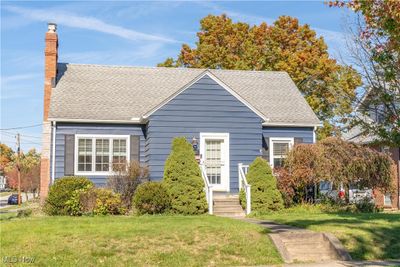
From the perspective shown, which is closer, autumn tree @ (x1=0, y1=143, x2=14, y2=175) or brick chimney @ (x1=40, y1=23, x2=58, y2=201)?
brick chimney @ (x1=40, y1=23, x2=58, y2=201)

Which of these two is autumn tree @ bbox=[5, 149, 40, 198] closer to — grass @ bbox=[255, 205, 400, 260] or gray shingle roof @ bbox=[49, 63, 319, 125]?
gray shingle roof @ bbox=[49, 63, 319, 125]

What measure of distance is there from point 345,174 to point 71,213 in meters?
10.4

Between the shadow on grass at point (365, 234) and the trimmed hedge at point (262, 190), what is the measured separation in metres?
3.74

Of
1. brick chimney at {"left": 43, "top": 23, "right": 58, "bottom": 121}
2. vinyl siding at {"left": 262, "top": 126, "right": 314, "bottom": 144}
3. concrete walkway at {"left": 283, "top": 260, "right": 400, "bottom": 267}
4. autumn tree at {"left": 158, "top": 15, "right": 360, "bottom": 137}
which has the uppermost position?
autumn tree at {"left": 158, "top": 15, "right": 360, "bottom": 137}

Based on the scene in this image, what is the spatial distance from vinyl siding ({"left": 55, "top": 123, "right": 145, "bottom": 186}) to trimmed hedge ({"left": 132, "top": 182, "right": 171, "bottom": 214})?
12.6 ft

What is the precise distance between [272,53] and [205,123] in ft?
59.9

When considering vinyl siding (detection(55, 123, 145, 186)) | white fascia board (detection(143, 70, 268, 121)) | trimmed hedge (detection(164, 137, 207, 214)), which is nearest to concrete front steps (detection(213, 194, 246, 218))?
trimmed hedge (detection(164, 137, 207, 214))

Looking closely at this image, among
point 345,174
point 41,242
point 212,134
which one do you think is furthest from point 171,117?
point 41,242

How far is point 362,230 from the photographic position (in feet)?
45.8

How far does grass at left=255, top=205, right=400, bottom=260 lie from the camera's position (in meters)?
12.8

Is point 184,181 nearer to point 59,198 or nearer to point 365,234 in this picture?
point 59,198

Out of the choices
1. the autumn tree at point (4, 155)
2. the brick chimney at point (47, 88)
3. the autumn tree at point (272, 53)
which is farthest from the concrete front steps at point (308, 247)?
the autumn tree at point (4, 155)

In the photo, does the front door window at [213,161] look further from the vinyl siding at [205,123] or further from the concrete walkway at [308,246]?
the concrete walkway at [308,246]

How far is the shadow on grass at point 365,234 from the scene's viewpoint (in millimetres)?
12719
